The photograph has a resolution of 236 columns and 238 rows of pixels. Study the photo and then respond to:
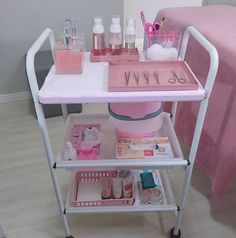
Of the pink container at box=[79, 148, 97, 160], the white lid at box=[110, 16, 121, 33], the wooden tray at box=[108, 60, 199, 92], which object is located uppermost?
the white lid at box=[110, 16, 121, 33]

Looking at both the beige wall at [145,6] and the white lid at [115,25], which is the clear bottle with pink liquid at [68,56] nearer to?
the white lid at [115,25]

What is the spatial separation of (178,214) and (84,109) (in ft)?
4.11

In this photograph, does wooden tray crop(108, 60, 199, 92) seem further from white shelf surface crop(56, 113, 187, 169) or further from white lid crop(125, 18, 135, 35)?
white shelf surface crop(56, 113, 187, 169)

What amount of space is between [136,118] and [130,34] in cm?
29

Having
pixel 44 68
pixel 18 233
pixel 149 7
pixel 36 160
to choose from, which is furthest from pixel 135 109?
pixel 149 7

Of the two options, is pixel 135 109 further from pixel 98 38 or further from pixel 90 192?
pixel 90 192

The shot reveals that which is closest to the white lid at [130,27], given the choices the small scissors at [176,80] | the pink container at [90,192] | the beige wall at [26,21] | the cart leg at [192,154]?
the small scissors at [176,80]

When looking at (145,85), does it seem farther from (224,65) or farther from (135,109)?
(224,65)

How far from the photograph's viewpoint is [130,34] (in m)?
0.95

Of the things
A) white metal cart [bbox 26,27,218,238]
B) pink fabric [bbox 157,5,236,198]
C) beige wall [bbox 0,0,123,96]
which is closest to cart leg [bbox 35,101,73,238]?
white metal cart [bbox 26,27,218,238]

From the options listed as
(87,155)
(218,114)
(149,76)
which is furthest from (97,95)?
(218,114)

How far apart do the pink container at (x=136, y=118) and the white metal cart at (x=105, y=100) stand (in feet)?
0.28

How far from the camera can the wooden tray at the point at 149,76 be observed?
2.48ft

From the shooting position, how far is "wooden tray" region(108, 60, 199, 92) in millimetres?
755
